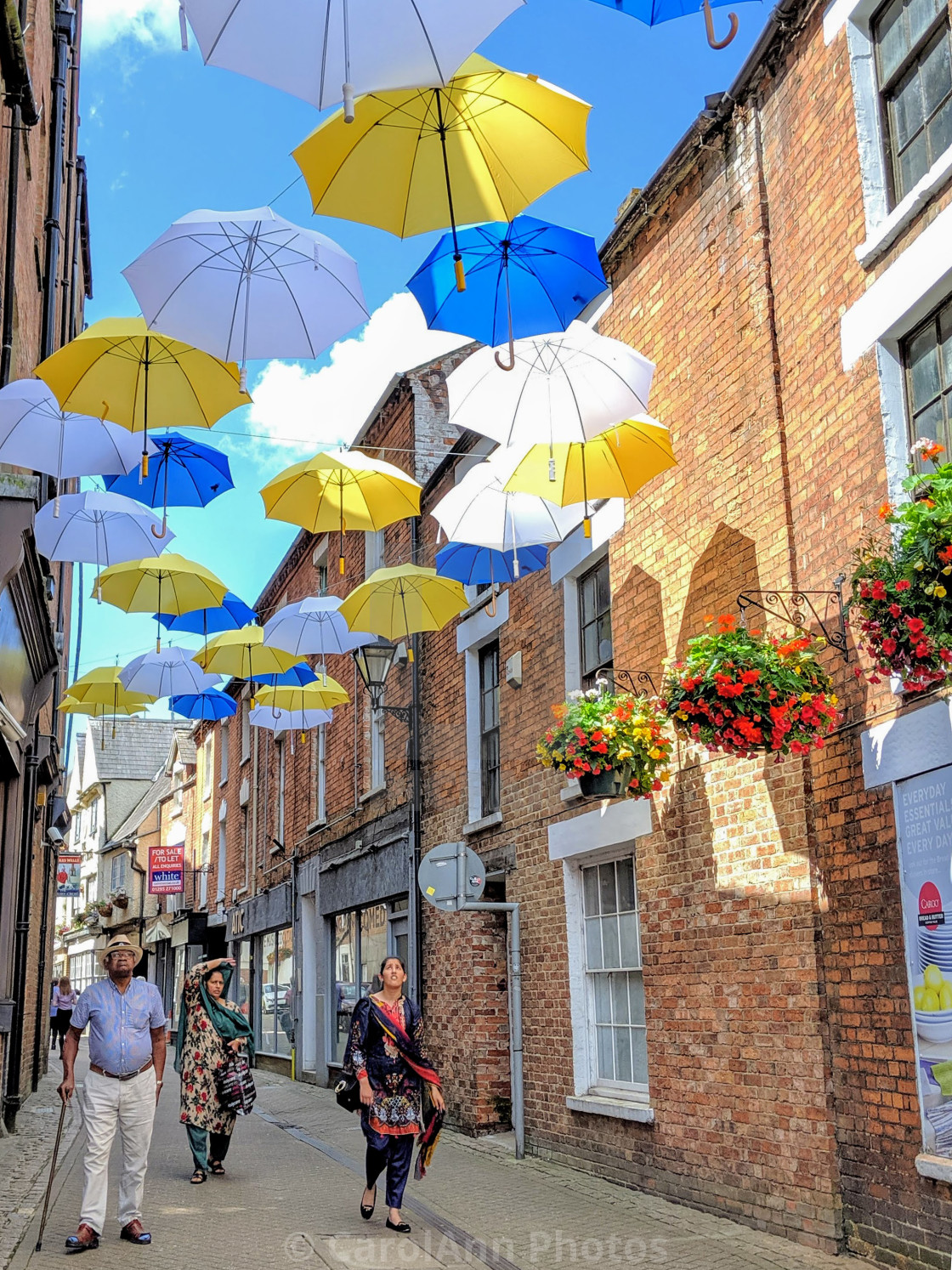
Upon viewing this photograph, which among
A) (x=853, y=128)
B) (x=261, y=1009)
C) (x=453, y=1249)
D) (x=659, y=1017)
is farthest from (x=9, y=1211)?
(x=261, y=1009)

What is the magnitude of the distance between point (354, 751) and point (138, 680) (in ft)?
16.3

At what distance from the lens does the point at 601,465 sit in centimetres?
911

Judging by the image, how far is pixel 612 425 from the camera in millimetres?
8609

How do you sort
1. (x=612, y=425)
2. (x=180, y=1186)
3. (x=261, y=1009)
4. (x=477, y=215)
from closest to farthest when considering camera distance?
(x=477, y=215), (x=612, y=425), (x=180, y=1186), (x=261, y=1009)

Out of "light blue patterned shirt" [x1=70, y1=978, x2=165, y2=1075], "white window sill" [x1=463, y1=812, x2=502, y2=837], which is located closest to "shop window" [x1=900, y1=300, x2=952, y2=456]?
"light blue patterned shirt" [x1=70, y1=978, x2=165, y2=1075]

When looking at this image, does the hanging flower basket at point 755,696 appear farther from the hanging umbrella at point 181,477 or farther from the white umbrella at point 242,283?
the hanging umbrella at point 181,477

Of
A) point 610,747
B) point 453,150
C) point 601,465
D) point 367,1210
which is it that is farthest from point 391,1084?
point 453,150

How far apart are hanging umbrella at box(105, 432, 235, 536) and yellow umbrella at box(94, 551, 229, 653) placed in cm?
68

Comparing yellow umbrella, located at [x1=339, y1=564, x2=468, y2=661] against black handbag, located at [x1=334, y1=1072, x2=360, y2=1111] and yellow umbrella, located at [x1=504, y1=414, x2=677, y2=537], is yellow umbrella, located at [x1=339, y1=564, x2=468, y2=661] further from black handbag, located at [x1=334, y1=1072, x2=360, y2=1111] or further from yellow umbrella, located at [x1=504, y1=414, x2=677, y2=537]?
black handbag, located at [x1=334, y1=1072, x2=360, y2=1111]

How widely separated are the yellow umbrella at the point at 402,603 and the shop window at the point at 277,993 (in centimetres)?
1206

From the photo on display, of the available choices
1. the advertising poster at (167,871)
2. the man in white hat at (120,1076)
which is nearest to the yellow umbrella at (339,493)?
the man in white hat at (120,1076)

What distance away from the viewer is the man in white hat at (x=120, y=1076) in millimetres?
7859

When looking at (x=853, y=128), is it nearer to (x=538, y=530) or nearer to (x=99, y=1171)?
(x=538, y=530)

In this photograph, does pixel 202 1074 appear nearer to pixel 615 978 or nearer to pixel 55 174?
pixel 615 978
